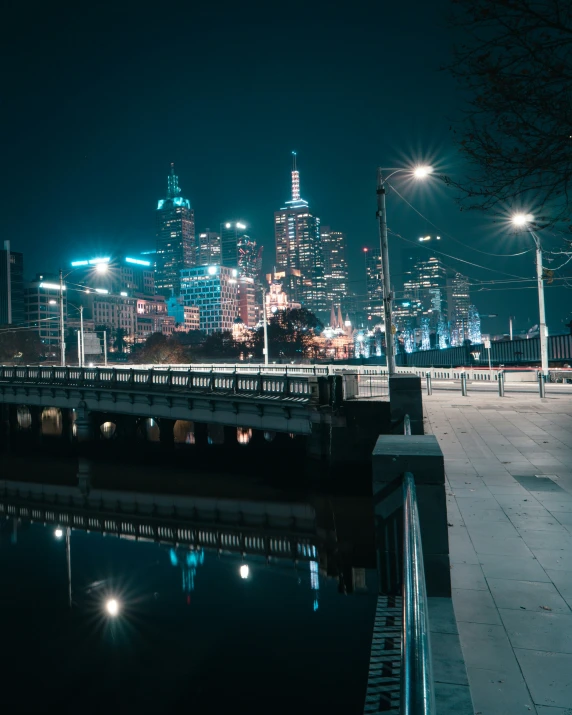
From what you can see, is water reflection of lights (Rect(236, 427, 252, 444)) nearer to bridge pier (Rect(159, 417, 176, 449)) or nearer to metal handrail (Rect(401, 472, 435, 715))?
bridge pier (Rect(159, 417, 176, 449))

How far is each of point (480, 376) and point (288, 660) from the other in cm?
3554

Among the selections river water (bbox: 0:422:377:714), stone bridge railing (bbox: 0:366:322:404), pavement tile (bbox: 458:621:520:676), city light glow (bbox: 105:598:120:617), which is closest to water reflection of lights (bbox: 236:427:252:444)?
stone bridge railing (bbox: 0:366:322:404)

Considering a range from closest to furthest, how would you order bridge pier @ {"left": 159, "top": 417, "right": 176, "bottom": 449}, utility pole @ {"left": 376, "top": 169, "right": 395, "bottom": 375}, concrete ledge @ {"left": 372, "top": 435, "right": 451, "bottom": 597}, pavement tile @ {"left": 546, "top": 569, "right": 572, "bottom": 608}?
concrete ledge @ {"left": 372, "top": 435, "right": 451, "bottom": 597}
pavement tile @ {"left": 546, "top": 569, "right": 572, "bottom": 608}
utility pole @ {"left": 376, "top": 169, "right": 395, "bottom": 375}
bridge pier @ {"left": 159, "top": 417, "right": 176, "bottom": 449}

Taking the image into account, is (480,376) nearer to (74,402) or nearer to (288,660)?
(74,402)

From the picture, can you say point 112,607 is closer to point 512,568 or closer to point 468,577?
point 468,577

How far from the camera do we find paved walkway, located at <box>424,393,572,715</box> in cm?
474

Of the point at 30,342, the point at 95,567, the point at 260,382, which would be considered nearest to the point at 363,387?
the point at 260,382

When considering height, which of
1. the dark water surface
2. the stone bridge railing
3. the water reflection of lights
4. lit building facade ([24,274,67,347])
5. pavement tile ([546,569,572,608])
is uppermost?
lit building facade ([24,274,67,347])

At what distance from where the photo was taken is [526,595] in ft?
21.0

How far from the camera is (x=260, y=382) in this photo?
2675 cm

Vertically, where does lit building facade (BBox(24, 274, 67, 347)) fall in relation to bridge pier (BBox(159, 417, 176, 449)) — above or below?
above

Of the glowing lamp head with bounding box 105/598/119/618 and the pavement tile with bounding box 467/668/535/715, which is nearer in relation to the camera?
the pavement tile with bounding box 467/668/535/715

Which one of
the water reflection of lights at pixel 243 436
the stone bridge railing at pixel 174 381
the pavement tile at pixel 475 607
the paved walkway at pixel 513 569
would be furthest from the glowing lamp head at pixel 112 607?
the water reflection of lights at pixel 243 436

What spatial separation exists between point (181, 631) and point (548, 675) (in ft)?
28.7
